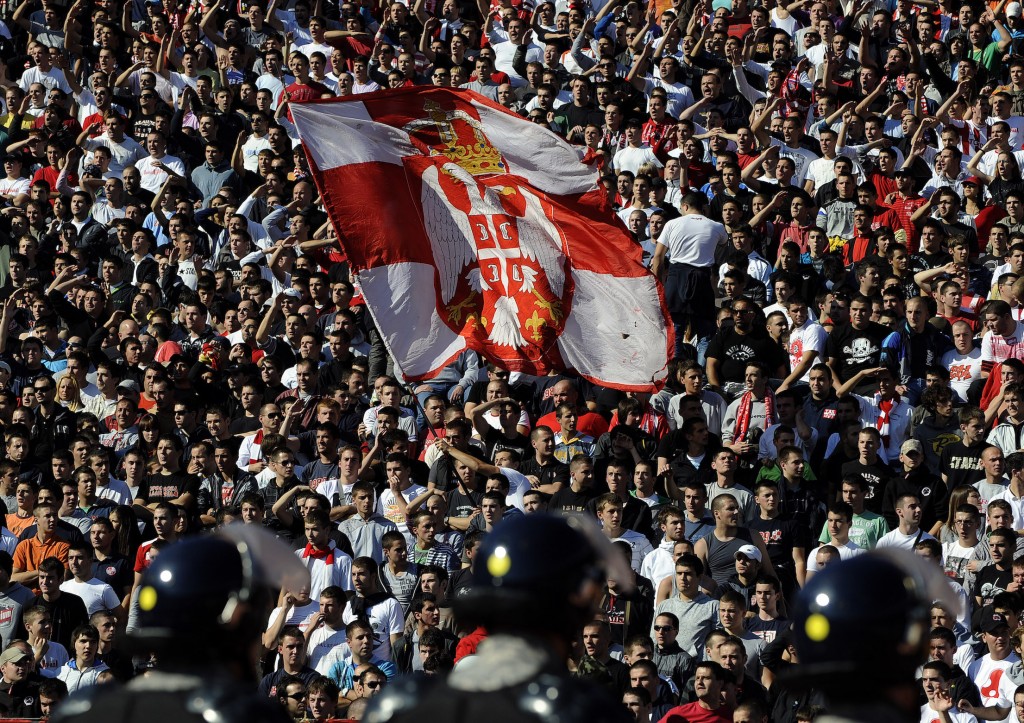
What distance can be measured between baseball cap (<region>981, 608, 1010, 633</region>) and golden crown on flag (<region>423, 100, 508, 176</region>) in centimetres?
446

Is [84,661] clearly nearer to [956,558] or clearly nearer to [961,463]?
[956,558]

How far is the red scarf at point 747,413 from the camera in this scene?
48.0 feet

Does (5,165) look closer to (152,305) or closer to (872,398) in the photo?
(152,305)

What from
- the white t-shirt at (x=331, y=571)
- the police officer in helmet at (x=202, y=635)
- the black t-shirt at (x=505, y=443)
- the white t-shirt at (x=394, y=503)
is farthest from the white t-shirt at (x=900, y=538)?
the police officer in helmet at (x=202, y=635)

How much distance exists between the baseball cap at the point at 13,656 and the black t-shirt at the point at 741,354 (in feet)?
20.2

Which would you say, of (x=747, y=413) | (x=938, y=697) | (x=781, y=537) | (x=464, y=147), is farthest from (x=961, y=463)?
(x=464, y=147)

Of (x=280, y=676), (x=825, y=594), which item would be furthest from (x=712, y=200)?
(x=825, y=594)

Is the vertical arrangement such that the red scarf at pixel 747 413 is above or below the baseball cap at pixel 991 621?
below

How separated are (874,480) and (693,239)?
12.0 feet

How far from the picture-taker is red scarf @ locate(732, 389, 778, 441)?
1462 centimetres

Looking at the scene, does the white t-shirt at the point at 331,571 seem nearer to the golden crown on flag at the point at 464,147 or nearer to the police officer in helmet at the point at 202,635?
the golden crown on flag at the point at 464,147

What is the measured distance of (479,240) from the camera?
41.2ft

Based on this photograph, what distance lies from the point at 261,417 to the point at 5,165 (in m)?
6.84

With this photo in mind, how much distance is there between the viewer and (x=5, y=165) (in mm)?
20375
